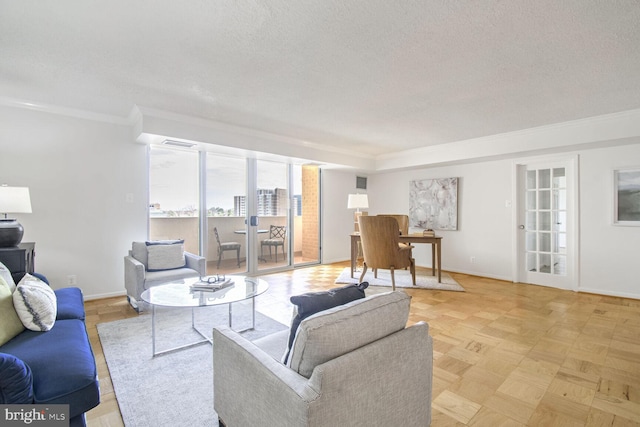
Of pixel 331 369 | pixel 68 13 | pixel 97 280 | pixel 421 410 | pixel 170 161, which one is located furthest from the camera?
pixel 170 161

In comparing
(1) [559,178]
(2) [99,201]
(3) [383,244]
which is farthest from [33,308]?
(1) [559,178]

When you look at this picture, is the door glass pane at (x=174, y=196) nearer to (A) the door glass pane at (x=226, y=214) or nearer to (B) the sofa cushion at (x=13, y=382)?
(A) the door glass pane at (x=226, y=214)

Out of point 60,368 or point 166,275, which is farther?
point 166,275

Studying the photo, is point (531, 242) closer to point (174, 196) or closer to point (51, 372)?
point (174, 196)

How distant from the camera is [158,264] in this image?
12.3ft

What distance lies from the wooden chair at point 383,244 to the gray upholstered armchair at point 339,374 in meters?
2.85

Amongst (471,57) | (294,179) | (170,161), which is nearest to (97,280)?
(170,161)

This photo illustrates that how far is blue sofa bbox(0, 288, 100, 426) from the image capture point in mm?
1203

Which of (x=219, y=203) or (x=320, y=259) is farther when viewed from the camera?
(x=320, y=259)

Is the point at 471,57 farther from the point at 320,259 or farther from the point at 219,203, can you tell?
the point at 320,259

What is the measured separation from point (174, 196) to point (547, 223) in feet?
18.5

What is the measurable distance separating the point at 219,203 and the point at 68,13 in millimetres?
3282

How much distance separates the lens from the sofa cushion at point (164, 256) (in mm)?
3730

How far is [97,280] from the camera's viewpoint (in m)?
3.89
